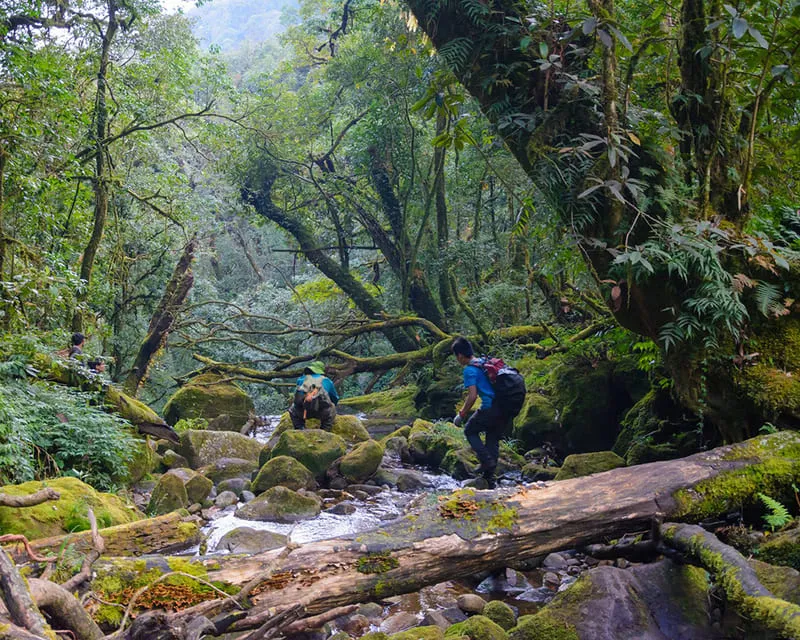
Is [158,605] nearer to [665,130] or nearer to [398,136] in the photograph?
[665,130]

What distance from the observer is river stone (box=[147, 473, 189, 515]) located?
6.83 metres

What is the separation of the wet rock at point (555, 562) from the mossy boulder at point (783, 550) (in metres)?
1.86

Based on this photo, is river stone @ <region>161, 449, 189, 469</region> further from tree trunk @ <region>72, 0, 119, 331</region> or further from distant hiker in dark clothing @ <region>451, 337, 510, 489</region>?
distant hiker in dark clothing @ <region>451, 337, 510, 489</region>

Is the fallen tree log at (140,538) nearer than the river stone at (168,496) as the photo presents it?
Yes

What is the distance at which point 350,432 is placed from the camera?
1054cm

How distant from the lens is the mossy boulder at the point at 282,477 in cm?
802

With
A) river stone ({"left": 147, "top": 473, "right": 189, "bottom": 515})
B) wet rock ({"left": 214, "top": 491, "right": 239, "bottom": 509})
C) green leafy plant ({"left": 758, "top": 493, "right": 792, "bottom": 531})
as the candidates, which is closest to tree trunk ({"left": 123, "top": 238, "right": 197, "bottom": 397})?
wet rock ({"left": 214, "top": 491, "right": 239, "bottom": 509})

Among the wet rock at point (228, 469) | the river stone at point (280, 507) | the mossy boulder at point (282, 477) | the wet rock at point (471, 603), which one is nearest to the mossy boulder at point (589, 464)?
the wet rock at point (471, 603)

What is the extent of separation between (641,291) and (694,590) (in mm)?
2295

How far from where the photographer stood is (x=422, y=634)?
3.43 m

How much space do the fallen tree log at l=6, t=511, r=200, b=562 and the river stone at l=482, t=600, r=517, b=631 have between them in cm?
257

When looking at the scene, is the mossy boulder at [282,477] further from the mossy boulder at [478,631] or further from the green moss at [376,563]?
the green moss at [376,563]

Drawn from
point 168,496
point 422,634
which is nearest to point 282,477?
point 168,496

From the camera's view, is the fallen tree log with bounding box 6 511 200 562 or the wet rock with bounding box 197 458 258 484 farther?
the wet rock with bounding box 197 458 258 484
